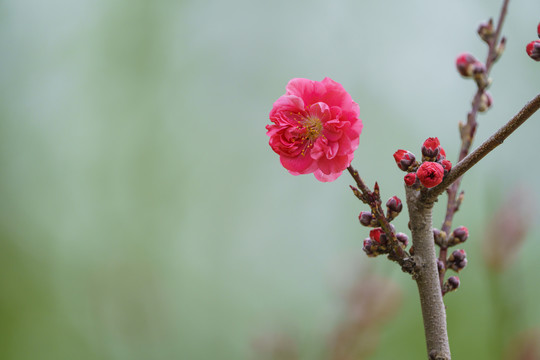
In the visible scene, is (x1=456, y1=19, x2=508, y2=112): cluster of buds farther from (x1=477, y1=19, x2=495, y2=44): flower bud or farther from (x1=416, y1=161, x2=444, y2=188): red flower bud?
(x1=416, y1=161, x2=444, y2=188): red flower bud

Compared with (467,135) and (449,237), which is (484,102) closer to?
(467,135)

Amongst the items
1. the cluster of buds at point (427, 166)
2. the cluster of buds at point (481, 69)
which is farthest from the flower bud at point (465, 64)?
the cluster of buds at point (427, 166)

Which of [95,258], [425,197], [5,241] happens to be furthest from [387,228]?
[5,241]

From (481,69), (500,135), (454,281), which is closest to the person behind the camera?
(500,135)

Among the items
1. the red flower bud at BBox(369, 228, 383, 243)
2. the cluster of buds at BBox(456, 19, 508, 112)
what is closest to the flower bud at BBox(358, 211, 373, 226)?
the red flower bud at BBox(369, 228, 383, 243)

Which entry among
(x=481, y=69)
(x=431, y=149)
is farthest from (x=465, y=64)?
(x=431, y=149)

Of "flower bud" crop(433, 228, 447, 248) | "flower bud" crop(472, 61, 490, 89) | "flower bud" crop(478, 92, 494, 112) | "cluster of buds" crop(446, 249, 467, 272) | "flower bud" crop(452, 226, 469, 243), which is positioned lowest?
"cluster of buds" crop(446, 249, 467, 272)

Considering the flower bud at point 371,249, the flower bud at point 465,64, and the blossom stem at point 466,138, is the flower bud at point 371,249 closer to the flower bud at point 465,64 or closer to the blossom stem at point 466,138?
the blossom stem at point 466,138
